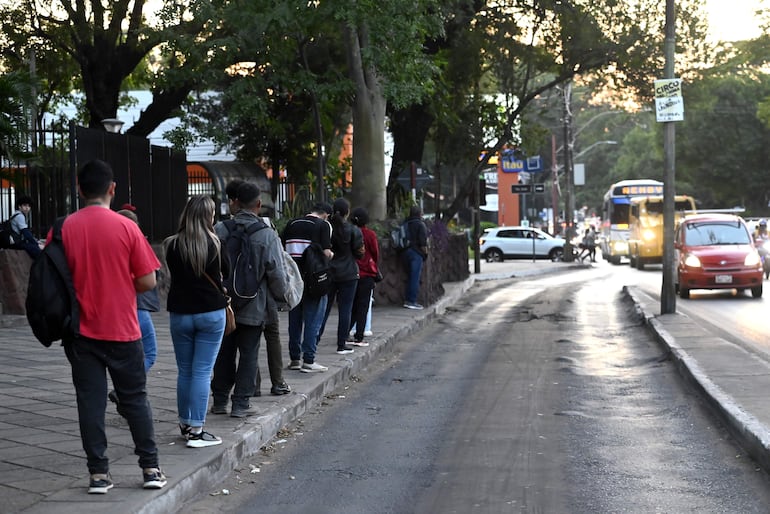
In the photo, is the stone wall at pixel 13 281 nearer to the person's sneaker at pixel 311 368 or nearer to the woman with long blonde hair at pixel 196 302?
the person's sneaker at pixel 311 368

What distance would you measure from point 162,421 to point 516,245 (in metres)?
44.6

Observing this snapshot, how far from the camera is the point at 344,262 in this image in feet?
42.9

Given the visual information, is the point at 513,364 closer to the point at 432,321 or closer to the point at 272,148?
the point at 432,321

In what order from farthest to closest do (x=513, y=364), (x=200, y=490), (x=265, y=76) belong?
(x=265, y=76)
(x=513, y=364)
(x=200, y=490)

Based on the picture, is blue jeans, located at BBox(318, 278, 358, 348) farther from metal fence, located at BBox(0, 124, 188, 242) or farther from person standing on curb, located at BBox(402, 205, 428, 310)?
person standing on curb, located at BBox(402, 205, 428, 310)

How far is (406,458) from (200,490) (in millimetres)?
1573

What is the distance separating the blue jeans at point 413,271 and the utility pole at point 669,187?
13.5 ft

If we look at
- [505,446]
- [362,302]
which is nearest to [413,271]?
[362,302]

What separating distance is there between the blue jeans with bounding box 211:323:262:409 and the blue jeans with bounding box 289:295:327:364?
2.53 m

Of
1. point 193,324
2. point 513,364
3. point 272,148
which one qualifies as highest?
point 272,148

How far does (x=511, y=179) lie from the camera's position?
84625 mm

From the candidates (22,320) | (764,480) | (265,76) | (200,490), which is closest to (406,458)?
(200,490)

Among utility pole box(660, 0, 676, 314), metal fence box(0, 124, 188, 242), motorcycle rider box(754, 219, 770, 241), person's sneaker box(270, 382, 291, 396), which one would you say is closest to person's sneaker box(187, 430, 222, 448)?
person's sneaker box(270, 382, 291, 396)

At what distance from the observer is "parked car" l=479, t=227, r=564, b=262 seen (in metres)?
52.2
